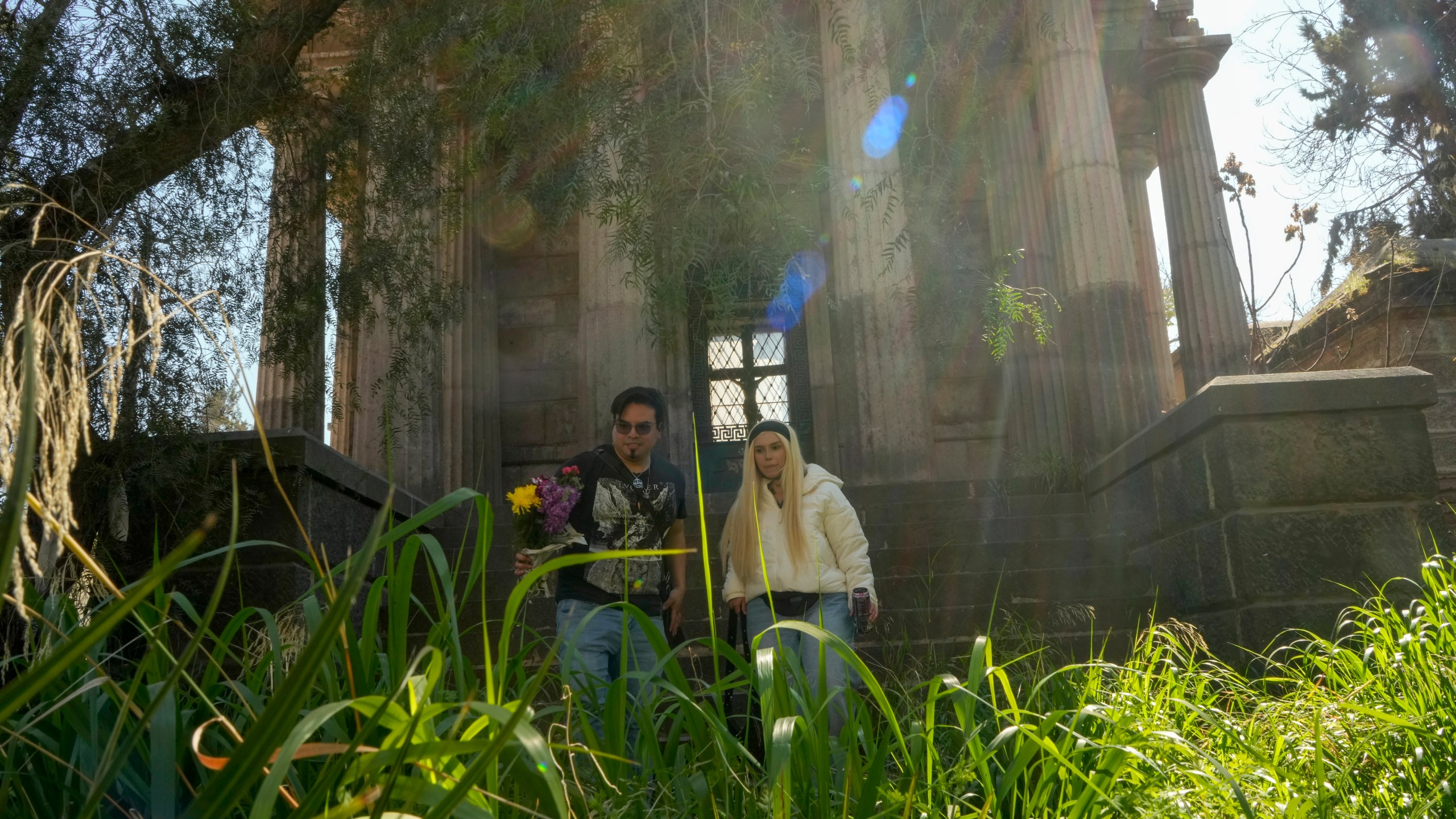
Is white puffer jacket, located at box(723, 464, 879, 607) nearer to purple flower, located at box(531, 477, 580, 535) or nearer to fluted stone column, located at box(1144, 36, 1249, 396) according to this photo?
purple flower, located at box(531, 477, 580, 535)

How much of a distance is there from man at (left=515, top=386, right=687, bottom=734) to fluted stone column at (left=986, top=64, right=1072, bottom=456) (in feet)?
28.4

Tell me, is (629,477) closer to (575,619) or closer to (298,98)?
(575,619)

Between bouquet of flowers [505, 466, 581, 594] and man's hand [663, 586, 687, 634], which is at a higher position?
bouquet of flowers [505, 466, 581, 594]

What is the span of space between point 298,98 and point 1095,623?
248 inches

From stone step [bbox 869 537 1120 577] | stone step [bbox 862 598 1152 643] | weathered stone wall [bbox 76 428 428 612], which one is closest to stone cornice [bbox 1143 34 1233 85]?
stone step [bbox 869 537 1120 577]

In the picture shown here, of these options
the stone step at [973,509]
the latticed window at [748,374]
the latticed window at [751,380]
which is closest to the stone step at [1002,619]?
the stone step at [973,509]

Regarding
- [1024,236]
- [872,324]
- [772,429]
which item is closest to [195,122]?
[772,429]

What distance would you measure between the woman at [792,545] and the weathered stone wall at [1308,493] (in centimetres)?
238

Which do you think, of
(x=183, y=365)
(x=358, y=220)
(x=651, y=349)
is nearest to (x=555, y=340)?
(x=651, y=349)

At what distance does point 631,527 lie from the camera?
4.67m

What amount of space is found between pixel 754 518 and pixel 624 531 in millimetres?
554

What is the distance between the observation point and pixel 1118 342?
1052cm

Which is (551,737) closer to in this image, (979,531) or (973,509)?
(979,531)

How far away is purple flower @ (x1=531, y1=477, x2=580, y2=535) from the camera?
4.32m
